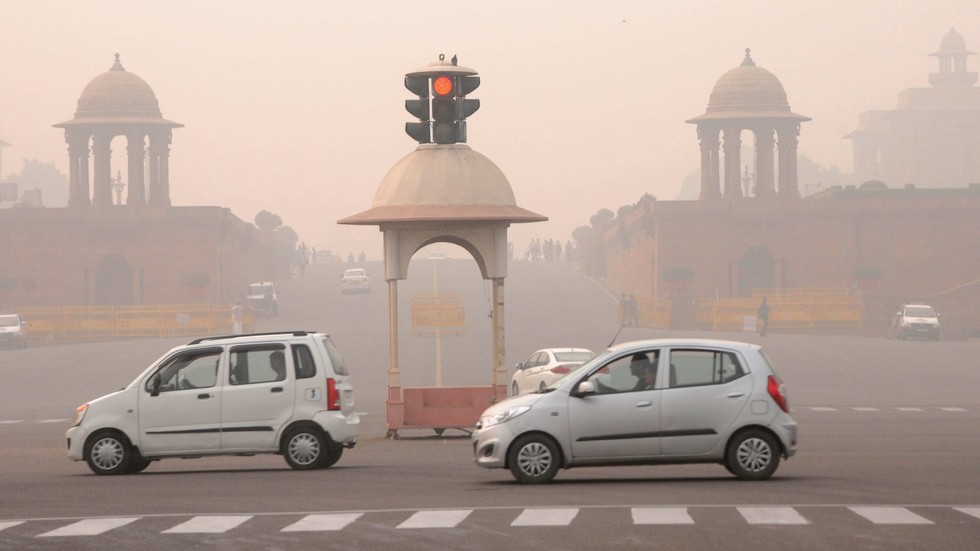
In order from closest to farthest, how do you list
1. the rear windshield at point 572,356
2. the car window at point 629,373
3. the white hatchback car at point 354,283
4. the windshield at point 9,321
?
1. the car window at point 629,373
2. the rear windshield at point 572,356
3. the windshield at point 9,321
4. the white hatchback car at point 354,283

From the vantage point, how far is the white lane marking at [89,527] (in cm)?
1199

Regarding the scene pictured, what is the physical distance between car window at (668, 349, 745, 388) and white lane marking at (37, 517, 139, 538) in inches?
221

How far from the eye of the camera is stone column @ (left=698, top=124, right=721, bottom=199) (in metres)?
87.1

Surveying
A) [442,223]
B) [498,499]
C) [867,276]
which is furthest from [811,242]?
[498,499]

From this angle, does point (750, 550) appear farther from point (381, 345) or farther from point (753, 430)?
point (381, 345)

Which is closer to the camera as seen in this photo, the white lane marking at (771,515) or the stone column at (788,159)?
the white lane marking at (771,515)

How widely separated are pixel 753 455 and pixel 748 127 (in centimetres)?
7357

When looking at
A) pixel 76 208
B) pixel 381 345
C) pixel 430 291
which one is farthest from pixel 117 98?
pixel 381 345

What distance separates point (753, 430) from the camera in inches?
607

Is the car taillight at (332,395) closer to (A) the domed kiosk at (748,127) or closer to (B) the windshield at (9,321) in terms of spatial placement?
(B) the windshield at (9,321)

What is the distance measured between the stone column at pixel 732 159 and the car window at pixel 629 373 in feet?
235

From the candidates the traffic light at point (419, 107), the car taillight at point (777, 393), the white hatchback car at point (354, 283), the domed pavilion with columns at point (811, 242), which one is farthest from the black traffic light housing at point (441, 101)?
the white hatchback car at point (354, 283)

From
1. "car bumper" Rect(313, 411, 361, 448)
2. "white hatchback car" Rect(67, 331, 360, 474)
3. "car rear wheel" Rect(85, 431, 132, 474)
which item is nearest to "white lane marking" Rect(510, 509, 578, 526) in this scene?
"car bumper" Rect(313, 411, 361, 448)

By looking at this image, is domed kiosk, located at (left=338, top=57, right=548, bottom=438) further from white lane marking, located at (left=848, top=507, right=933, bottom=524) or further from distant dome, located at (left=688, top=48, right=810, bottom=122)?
distant dome, located at (left=688, top=48, right=810, bottom=122)
